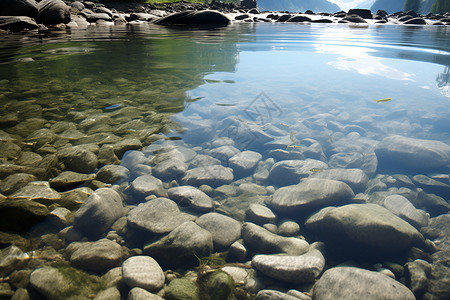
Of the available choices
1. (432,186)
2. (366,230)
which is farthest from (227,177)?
(432,186)

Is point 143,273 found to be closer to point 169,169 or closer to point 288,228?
point 288,228

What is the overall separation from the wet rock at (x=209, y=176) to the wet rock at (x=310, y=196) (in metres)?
0.52

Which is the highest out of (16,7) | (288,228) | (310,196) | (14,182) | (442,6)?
(442,6)

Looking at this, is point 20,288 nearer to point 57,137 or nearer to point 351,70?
point 57,137

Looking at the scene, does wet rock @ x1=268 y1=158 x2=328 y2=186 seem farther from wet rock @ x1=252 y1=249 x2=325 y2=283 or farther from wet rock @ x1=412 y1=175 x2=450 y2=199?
wet rock @ x1=252 y1=249 x2=325 y2=283

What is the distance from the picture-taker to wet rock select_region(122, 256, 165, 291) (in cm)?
139

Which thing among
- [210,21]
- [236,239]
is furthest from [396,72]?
[210,21]

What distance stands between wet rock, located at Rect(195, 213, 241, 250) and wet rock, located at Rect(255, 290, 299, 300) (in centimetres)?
42

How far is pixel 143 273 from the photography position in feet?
4.74

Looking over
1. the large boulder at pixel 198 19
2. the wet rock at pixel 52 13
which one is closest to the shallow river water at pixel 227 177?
the wet rock at pixel 52 13

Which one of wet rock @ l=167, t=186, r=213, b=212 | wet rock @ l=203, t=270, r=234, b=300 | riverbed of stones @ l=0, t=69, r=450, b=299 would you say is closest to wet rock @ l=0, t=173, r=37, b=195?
riverbed of stones @ l=0, t=69, r=450, b=299

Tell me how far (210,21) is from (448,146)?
871 inches

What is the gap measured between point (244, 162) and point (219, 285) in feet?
4.68

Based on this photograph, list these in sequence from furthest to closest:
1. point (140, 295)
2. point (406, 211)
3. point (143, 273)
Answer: point (406, 211) → point (143, 273) → point (140, 295)
